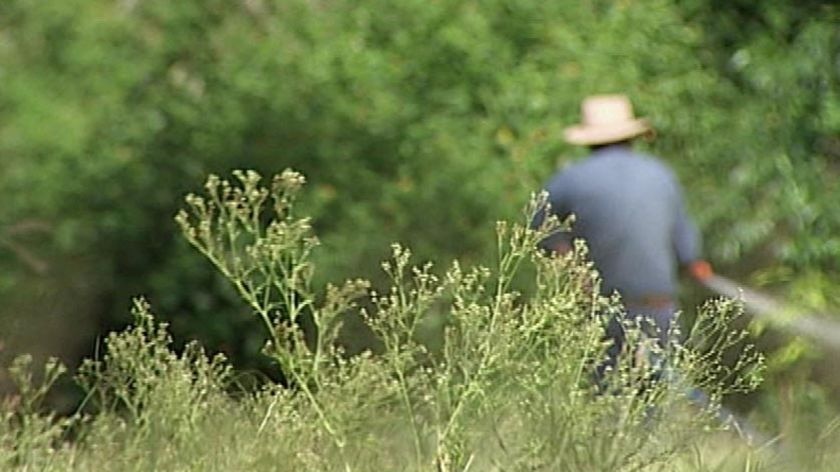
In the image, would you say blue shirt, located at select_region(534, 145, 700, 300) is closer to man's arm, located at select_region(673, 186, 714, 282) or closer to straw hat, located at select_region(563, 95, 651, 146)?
man's arm, located at select_region(673, 186, 714, 282)

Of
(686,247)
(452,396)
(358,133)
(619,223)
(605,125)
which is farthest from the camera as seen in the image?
(358,133)

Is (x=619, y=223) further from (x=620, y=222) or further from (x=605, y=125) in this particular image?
(x=605, y=125)

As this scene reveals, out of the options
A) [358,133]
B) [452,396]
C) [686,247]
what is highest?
[358,133]

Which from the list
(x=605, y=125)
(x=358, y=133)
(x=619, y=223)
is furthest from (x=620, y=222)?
(x=358, y=133)

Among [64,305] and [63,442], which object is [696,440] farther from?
[64,305]

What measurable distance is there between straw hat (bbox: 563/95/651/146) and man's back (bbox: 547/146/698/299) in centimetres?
38

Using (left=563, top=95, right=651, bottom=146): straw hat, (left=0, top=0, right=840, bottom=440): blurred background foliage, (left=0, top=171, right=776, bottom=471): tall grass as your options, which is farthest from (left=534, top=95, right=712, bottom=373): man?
(left=0, top=171, right=776, bottom=471): tall grass

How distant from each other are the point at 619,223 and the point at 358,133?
7.58 feet

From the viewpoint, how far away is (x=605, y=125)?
9367mm

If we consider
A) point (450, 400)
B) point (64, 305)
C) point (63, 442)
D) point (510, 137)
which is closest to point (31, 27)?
point (64, 305)

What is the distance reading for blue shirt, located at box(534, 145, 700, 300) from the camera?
8.77 m

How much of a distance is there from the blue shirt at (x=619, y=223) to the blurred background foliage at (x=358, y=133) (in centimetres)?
165

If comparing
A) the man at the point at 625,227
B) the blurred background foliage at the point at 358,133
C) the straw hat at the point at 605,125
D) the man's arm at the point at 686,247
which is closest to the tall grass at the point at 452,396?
the man at the point at 625,227

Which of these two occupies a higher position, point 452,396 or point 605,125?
point 605,125
